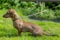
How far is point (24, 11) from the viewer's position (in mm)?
9320

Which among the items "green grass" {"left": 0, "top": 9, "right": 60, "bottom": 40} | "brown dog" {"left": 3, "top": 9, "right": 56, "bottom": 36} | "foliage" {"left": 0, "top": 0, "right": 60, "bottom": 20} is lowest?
"foliage" {"left": 0, "top": 0, "right": 60, "bottom": 20}

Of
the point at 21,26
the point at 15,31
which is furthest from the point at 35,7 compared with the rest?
the point at 21,26

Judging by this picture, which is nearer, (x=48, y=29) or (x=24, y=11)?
(x=48, y=29)

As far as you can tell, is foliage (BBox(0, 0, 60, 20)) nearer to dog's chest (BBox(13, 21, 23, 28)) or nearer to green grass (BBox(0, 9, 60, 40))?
green grass (BBox(0, 9, 60, 40))

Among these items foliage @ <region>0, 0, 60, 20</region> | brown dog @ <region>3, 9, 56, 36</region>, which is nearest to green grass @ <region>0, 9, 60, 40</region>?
brown dog @ <region>3, 9, 56, 36</region>

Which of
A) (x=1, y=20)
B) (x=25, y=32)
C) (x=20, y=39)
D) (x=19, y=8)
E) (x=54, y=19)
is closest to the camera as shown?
(x=20, y=39)

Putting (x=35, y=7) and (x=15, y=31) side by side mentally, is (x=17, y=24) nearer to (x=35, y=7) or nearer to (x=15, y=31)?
(x=15, y=31)

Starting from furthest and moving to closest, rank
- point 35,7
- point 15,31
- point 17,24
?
point 35,7 → point 15,31 → point 17,24

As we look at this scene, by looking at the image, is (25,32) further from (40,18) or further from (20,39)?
(40,18)

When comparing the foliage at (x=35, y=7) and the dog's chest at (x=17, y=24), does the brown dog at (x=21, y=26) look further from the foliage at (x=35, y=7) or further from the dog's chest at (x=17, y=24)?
the foliage at (x=35, y=7)

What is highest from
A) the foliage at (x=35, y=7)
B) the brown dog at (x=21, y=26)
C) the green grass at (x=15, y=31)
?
the brown dog at (x=21, y=26)

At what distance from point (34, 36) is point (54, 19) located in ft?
8.59

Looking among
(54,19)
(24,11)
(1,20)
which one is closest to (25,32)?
(1,20)

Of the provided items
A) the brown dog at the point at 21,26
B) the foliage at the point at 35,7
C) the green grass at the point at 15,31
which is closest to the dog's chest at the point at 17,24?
the brown dog at the point at 21,26
